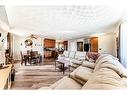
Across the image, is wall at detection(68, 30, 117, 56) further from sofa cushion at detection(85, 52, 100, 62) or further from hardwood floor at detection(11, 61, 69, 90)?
hardwood floor at detection(11, 61, 69, 90)

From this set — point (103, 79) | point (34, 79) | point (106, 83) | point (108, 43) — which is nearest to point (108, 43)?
point (108, 43)

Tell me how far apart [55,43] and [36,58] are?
119cm

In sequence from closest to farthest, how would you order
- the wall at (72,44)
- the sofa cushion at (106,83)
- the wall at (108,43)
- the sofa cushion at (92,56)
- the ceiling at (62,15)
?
the sofa cushion at (106,83)
the ceiling at (62,15)
the sofa cushion at (92,56)
the wall at (108,43)
the wall at (72,44)

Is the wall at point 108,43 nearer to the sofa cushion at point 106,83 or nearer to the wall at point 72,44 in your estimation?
the wall at point 72,44

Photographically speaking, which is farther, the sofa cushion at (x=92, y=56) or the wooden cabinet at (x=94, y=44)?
the wooden cabinet at (x=94, y=44)

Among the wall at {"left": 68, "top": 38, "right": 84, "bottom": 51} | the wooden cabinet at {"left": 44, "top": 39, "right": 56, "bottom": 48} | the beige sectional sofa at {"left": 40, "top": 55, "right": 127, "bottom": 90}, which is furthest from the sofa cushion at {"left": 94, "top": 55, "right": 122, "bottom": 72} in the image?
the wooden cabinet at {"left": 44, "top": 39, "right": 56, "bottom": 48}

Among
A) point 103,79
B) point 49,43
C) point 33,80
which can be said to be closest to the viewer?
point 103,79

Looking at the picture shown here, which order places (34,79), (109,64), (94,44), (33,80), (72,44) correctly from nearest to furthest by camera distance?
1. (109,64)
2. (33,80)
3. (34,79)
4. (94,44)
5. (72,44)

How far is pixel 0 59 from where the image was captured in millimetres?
2900

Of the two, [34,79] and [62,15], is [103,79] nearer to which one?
[62,15]

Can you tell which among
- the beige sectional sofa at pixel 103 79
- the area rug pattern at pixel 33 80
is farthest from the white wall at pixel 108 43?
the beige sectional sofa at pixel 103 79

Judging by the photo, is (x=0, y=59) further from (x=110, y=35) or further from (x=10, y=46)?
(x=110, y=35)

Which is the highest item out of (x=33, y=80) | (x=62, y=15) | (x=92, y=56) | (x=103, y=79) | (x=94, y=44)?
(x=62, y=15)
